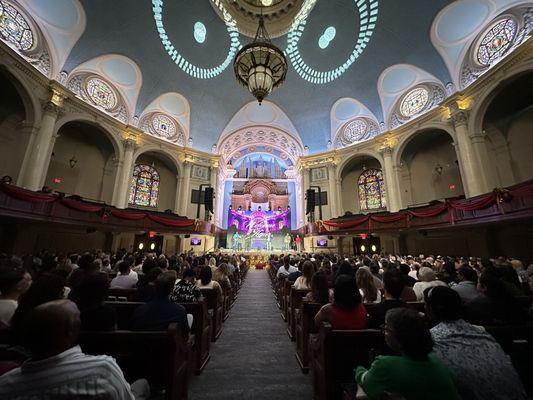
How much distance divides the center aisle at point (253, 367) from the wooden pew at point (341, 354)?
706 millimetres

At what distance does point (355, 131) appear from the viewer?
1667cm

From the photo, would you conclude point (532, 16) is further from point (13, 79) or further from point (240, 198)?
point (240, 198)

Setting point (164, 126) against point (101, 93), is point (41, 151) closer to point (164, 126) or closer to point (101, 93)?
point (101, 93)

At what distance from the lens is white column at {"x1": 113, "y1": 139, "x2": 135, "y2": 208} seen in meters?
13.2

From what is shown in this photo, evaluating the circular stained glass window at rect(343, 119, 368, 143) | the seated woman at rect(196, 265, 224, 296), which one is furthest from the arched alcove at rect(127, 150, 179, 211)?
the seated woman at rect(196, 265, 224, 296)

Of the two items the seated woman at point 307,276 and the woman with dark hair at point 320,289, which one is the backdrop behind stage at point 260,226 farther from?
the woman with dark hair at point 320,289

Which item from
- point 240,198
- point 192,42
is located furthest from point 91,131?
point 240,198

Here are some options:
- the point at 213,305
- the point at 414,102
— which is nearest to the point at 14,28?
the point at 213,305

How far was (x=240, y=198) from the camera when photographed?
24.9 m

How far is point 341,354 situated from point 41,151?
13.4 metres

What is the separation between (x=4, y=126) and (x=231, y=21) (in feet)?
40.6

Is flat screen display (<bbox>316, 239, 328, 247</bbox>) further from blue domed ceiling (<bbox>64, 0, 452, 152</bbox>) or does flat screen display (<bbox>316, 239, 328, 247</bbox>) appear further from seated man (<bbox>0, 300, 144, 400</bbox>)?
seated man (<bbox>0, 300, 144, 400</bbox>)

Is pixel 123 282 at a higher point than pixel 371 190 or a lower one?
lower

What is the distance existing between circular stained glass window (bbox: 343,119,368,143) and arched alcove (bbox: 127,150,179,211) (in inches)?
536
